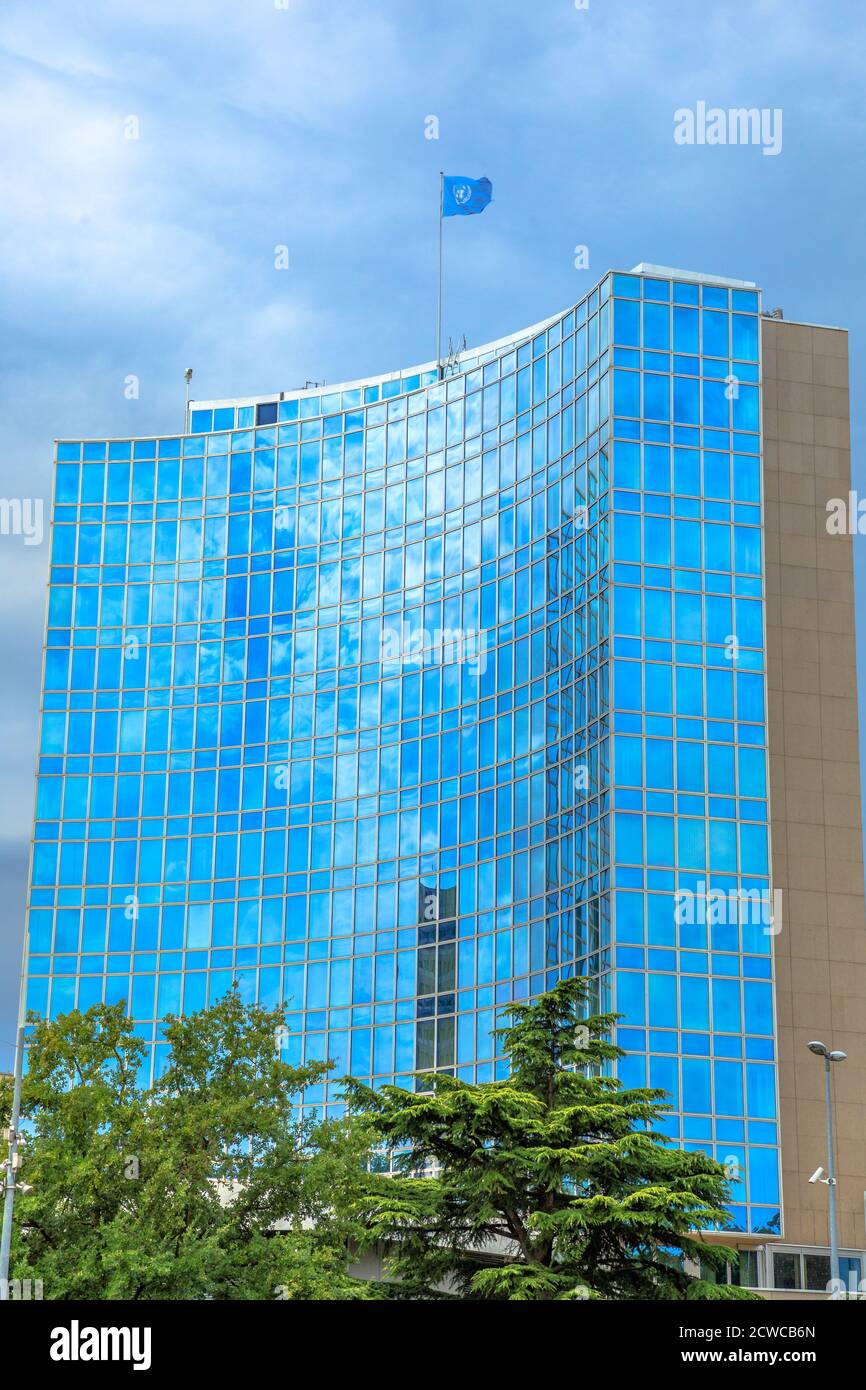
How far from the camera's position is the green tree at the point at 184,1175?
1634 inches

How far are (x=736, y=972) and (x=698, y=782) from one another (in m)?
8.84

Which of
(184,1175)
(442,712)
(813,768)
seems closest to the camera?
(184,1175)

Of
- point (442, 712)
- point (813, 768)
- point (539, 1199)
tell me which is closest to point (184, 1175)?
point (539, 1199)

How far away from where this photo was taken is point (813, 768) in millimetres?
83062

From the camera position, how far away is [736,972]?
3061 inches

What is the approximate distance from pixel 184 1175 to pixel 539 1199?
29.6ft

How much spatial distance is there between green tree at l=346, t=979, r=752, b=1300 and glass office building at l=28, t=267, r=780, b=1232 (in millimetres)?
31901

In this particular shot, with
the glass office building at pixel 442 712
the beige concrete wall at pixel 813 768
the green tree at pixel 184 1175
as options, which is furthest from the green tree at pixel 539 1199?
the beige concrete wall at pixel 813 768

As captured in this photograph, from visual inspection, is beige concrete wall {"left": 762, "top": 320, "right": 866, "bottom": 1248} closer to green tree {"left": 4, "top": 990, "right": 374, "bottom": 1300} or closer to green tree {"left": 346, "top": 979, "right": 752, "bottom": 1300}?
green tree {"left": 346, "top": 979, "right": 752, "bottom": 1300}

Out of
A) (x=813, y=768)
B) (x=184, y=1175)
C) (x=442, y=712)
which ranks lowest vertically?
(x=184, y=1175)

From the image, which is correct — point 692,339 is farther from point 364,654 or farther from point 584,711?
point 364,654

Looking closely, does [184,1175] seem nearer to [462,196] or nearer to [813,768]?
[813,768]

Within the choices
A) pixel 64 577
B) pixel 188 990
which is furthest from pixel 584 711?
pixel 64 577

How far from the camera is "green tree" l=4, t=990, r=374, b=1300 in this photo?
1634 inches
